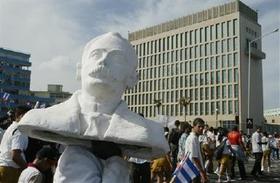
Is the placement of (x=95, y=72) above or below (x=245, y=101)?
below

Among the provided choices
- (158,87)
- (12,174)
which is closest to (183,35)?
(158,87)

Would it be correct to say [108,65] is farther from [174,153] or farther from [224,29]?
[224,29]

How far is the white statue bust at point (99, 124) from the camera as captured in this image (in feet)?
9.01

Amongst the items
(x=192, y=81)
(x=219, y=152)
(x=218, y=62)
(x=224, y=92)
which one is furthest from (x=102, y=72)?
(x=192, y=81)

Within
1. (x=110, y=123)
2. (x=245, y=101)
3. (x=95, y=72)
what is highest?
(x=245, y=101)

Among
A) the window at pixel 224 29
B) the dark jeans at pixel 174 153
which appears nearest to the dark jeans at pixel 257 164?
the dark jeans at pixel 174 153

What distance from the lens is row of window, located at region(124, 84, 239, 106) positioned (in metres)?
70.8

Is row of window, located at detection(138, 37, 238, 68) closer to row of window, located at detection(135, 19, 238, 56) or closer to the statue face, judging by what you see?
row of window, located at detection(135, 19, 238, 56)

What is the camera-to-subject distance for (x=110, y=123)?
279 cm

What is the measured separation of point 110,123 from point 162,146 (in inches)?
13.9

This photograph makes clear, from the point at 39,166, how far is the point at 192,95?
7328cm

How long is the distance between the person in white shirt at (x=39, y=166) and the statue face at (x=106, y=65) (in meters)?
2.00

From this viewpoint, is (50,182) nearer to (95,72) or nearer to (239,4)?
(95,72)

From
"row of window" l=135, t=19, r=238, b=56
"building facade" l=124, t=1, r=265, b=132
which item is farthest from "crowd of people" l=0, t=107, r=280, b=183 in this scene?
"row of window" l=135, t=19, r=238, b=56
